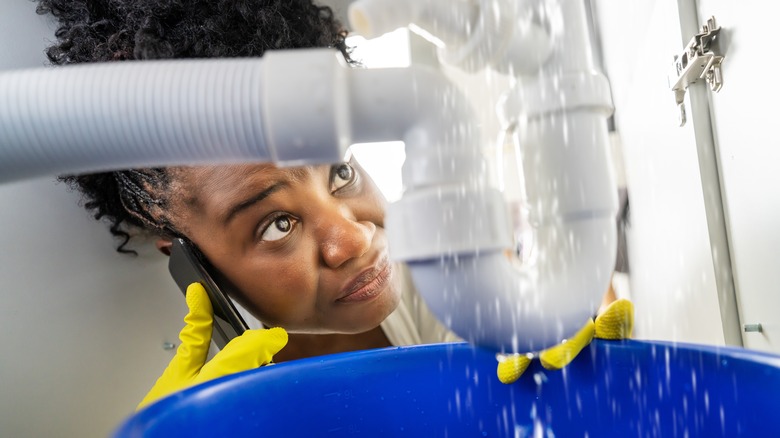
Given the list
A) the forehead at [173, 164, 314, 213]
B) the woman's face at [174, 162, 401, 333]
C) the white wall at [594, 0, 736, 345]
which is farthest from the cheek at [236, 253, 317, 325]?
the white wall at [594, 0, 736, 345]

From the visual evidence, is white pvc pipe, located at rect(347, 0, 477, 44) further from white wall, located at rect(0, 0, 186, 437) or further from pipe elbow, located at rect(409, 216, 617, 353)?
white wall, located at rect(0, 0, 186, 437)

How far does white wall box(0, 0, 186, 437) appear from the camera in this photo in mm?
827

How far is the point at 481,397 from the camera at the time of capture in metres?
0.57

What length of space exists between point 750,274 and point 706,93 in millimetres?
173

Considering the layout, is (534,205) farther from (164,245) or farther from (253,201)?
(164,245)

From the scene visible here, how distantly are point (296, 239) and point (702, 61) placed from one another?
513 millimetres

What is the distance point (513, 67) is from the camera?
39cm

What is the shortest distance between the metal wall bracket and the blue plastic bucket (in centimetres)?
23

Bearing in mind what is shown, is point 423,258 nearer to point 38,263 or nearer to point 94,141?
point 94,141

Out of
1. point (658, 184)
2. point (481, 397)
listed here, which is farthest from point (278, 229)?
point (658, 184)

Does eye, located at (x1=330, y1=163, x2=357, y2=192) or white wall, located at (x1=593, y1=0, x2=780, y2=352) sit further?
eye, located at (x1=330, y1=163, x2=357, y2=192)

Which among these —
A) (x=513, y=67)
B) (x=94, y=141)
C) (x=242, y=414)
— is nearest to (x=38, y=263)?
(x=242, y=414)

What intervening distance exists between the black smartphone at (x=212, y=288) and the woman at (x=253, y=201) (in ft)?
0.09

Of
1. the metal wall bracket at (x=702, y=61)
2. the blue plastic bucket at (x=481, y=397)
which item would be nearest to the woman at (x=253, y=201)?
the blue plastic bucket at (x=481, y=397)
